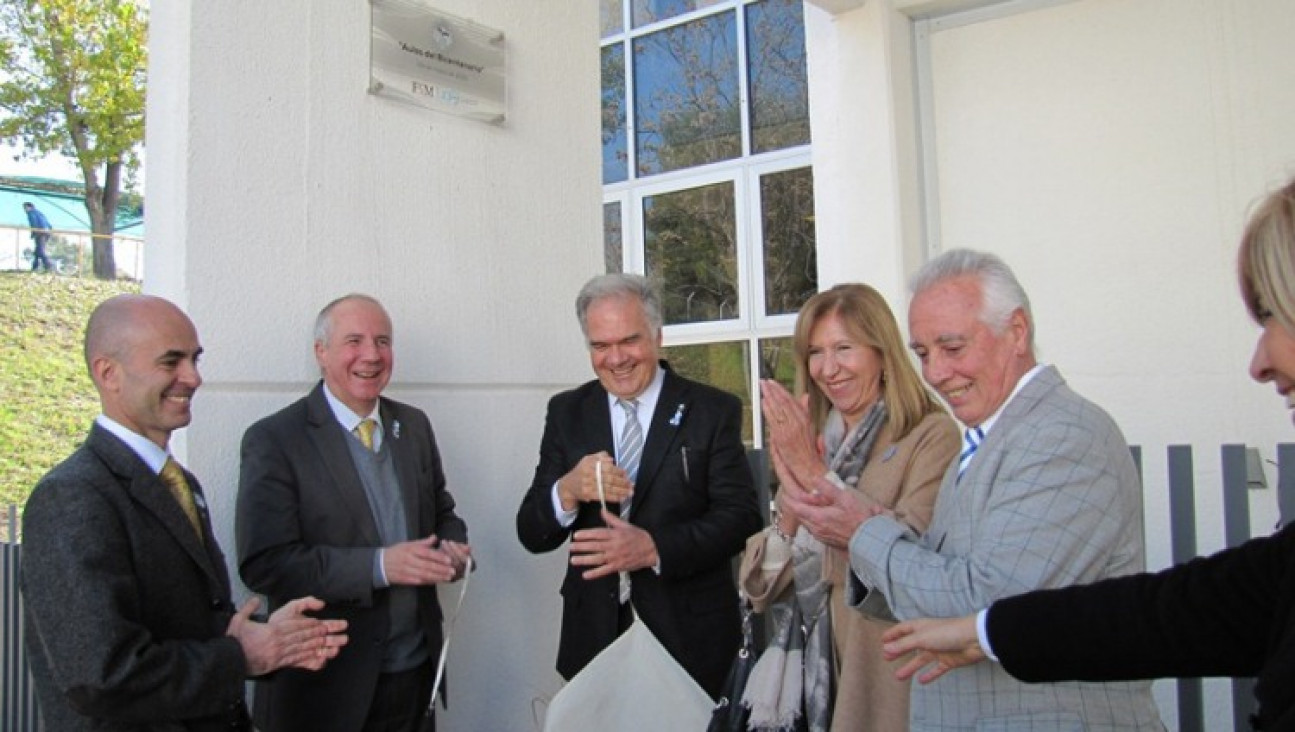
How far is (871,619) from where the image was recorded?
2.28 m

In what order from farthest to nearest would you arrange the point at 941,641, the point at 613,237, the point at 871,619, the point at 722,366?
the point at 613,237 → the point at 722,366 → the point at 871,619 → the point at 941,641

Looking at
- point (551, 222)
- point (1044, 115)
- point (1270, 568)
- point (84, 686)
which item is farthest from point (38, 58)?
A: point (1270, 568)

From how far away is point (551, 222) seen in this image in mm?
4168

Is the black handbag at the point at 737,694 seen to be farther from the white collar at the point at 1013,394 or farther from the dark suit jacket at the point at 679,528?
the white collar at the point at 1013,394

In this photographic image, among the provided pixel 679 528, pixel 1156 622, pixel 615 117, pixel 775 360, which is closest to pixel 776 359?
pixel 775 360

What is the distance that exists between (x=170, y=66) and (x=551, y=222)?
1.59 metres

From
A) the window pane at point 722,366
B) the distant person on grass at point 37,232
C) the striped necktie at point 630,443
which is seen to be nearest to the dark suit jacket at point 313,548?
the striped necktie at point 630,443

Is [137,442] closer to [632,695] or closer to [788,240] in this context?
[632,695]

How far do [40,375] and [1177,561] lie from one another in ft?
44.4

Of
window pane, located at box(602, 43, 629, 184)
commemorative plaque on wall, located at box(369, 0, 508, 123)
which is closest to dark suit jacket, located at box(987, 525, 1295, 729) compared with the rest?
commemorative plaque on wall, located at box(369, 0, 508, 123)

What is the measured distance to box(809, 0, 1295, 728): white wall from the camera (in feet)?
15.2

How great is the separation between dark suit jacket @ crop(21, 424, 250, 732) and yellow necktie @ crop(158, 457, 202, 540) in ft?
0.22

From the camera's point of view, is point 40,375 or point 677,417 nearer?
point 677,417

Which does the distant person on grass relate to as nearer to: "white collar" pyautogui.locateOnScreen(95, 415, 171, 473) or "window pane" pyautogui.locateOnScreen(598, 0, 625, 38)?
"window pane" pyautogui.locateOnScreen(598, 0, 625, 38)
